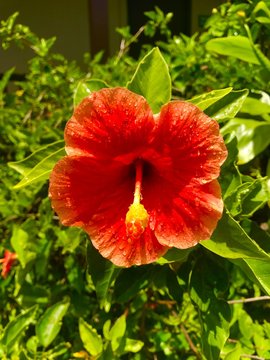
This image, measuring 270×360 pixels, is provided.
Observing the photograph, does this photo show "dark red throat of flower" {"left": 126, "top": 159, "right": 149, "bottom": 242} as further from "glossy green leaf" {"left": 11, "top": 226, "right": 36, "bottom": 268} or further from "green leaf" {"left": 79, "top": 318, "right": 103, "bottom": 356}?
"glossy green leaf" {"left": 11, "top": 226, "right": 36, "bottom": 268}

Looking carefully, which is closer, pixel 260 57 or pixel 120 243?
pixel 120 243

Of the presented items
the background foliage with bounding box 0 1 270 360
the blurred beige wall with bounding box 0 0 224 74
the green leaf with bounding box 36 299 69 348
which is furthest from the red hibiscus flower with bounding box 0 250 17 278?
the blurred beige wall with bounding box 0 0 224 74

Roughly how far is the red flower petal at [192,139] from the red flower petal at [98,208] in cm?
11

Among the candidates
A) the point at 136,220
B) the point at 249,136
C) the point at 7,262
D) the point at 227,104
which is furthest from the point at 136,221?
the point at 7,262

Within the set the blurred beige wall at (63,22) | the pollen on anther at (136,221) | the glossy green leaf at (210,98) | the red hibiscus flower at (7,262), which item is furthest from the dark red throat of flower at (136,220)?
the blurred beige wall at (63,22)

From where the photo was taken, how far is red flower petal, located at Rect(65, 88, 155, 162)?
2.42 feet

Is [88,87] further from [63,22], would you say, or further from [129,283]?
[63,22]

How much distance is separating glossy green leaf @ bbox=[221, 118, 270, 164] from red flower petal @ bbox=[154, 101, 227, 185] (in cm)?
51

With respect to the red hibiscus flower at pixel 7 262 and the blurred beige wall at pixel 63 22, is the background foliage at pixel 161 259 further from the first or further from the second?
the blurred beige wall at pixel 63 22

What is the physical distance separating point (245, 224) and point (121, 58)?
1.33m

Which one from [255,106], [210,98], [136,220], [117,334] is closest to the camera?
[136,220]

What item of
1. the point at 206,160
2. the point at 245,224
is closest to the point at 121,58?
the point at 245,224

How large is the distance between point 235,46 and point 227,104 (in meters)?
0.30

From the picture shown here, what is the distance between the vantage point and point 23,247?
1337 millimetres
